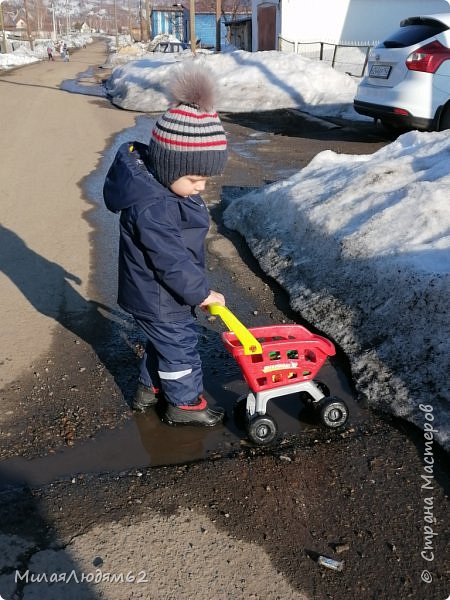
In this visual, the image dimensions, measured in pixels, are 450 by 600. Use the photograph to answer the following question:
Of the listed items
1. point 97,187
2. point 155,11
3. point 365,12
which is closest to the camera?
point 97,187

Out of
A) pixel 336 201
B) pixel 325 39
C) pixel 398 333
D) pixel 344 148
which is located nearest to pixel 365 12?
pixel 325 39

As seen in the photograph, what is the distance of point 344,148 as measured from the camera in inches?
391

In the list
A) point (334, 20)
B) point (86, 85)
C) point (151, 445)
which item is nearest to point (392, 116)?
Result: point (151, 445)

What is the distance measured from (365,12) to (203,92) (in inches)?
917

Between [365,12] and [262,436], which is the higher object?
[365,12]

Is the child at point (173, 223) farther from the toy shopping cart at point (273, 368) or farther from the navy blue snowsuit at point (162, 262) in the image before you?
the toy shopping cart at point (273, 368)

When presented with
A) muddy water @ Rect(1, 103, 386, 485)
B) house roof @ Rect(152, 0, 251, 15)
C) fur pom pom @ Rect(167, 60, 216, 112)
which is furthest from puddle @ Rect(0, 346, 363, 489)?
house roof @ Rect(152, 0, 251, 15)

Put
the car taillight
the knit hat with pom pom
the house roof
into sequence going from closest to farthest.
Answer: the knit hat with pom pom < the car taillight < the house roof

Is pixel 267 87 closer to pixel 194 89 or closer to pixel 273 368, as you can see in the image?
pixel 194 89

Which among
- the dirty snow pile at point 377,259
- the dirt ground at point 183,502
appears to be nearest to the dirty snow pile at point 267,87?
the dirty snow pile at point 377,259

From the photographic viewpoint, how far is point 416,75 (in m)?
8.56

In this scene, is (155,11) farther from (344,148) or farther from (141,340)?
(141,340)

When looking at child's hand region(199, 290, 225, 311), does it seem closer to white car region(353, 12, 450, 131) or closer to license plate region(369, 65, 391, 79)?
white car region(353, 12, 450, 131)

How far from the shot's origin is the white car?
846 cm
